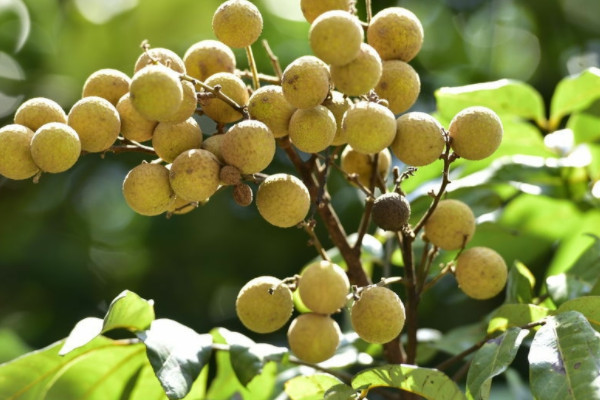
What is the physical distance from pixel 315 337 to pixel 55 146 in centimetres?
35

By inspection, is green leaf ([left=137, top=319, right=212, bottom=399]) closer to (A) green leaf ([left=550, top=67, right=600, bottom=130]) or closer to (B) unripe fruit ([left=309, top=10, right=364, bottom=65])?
(B) unripe fruit ([left=309, top=10, right=364, bottom=65])

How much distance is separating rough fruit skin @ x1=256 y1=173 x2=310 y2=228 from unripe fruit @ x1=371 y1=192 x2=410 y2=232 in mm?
77

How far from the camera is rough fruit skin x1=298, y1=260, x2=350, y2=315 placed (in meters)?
0.85

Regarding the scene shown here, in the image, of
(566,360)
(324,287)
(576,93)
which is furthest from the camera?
(576,93)

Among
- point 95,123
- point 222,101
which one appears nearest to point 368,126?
point 222,101

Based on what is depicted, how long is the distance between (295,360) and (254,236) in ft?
2.72

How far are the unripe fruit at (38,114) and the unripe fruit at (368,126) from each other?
0.33m

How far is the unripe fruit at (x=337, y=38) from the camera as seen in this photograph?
2.55 feet

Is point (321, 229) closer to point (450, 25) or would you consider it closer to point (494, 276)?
point (450, 25)

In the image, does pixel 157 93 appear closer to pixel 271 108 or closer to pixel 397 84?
pixel 271 108

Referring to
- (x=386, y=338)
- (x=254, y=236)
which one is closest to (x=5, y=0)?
(x=254, y=236)

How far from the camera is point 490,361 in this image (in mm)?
794

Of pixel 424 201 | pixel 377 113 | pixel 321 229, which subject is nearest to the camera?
pixel 377 113

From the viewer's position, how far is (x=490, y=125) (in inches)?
34.0
